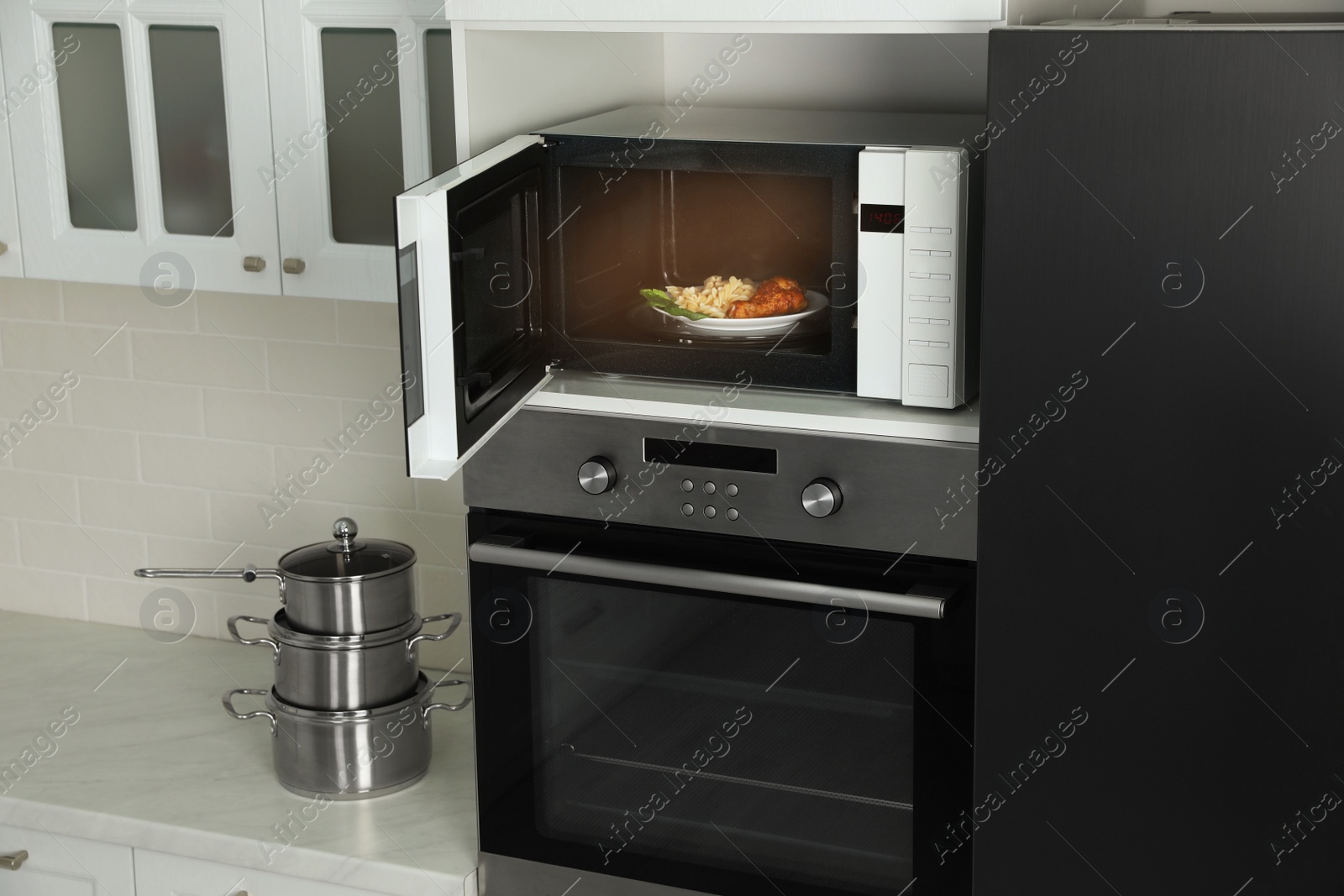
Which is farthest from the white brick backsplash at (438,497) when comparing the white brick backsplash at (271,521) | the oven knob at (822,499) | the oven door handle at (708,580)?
the oven knob at (822,499)

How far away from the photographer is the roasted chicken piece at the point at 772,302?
60.3 inches

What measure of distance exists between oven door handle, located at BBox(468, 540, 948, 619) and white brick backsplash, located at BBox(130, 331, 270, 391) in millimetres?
883

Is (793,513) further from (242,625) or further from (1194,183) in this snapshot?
(242,625)

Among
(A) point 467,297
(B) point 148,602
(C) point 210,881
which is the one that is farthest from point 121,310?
(A) point 467,297

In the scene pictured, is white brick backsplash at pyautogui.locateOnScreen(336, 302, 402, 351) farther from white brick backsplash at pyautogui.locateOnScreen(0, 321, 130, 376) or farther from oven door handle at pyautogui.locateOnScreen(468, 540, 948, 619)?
oven door handle at pyautogui.locateOnScreen(468, 540, 948, 619)

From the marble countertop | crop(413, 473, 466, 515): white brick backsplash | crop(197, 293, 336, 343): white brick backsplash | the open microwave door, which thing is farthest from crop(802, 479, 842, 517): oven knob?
crop(197, 293, 336, 343): white brick backsplash

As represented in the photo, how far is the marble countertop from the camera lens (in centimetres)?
179

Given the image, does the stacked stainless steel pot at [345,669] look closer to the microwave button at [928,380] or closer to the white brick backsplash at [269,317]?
the white brick backsplash at [269,317]

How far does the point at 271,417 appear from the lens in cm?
231

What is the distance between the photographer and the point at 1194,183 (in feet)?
3.96

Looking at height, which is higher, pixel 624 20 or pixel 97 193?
pixel 624 20

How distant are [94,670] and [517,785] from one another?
105 centimetres

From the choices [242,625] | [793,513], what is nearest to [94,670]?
[242,625]

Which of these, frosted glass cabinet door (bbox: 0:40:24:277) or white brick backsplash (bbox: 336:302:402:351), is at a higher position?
frosted glass cabinet door (bbox: 0:40:24:277)
